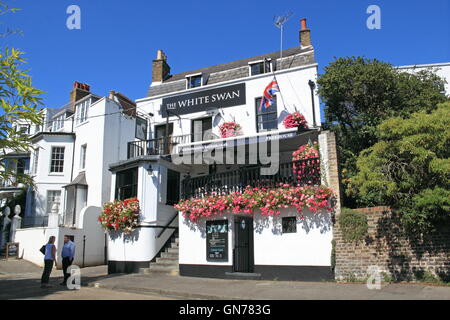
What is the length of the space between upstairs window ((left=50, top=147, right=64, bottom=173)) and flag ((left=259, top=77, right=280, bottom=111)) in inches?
604

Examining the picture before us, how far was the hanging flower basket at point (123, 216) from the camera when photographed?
50.4ft

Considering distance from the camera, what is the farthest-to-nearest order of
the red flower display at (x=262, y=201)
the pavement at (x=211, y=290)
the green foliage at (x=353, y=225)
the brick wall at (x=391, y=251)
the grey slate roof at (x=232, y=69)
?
the grey slate roof at (x=232, y=69) → the red flower display at (x=262, y=201) → the green foliage at (x=353, y=225) → the brick wall at (x=391, y=251) → the pavement at (x=211, y=290)

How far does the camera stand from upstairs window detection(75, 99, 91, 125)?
81.1 feet

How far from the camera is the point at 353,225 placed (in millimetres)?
11047

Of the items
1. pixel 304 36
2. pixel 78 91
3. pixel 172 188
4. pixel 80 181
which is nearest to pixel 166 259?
pixel 172 188

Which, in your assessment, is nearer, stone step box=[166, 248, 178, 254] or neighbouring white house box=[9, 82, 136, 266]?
stone step box=[166, 248, 178, 254]

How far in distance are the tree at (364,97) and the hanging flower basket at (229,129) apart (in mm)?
4002

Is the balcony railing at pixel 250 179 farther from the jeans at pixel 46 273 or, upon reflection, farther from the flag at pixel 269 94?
the jeans at pixel 46 273

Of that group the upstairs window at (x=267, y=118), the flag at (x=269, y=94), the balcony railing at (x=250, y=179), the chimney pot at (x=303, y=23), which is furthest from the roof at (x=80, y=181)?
the chimney pot at (x=303, y=23)

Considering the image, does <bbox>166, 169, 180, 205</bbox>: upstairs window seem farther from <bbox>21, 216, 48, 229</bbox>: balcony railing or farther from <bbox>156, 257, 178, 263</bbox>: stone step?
<bbox>21, 216, 48, 229</bbox>: balcony railing

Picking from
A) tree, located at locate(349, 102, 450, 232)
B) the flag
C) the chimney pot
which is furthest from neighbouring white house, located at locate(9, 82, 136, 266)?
tree, located at locate(349, 102, 450, 232)

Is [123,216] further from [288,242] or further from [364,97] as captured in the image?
[364,97]

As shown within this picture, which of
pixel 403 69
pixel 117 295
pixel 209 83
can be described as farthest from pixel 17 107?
pixel 403 69
